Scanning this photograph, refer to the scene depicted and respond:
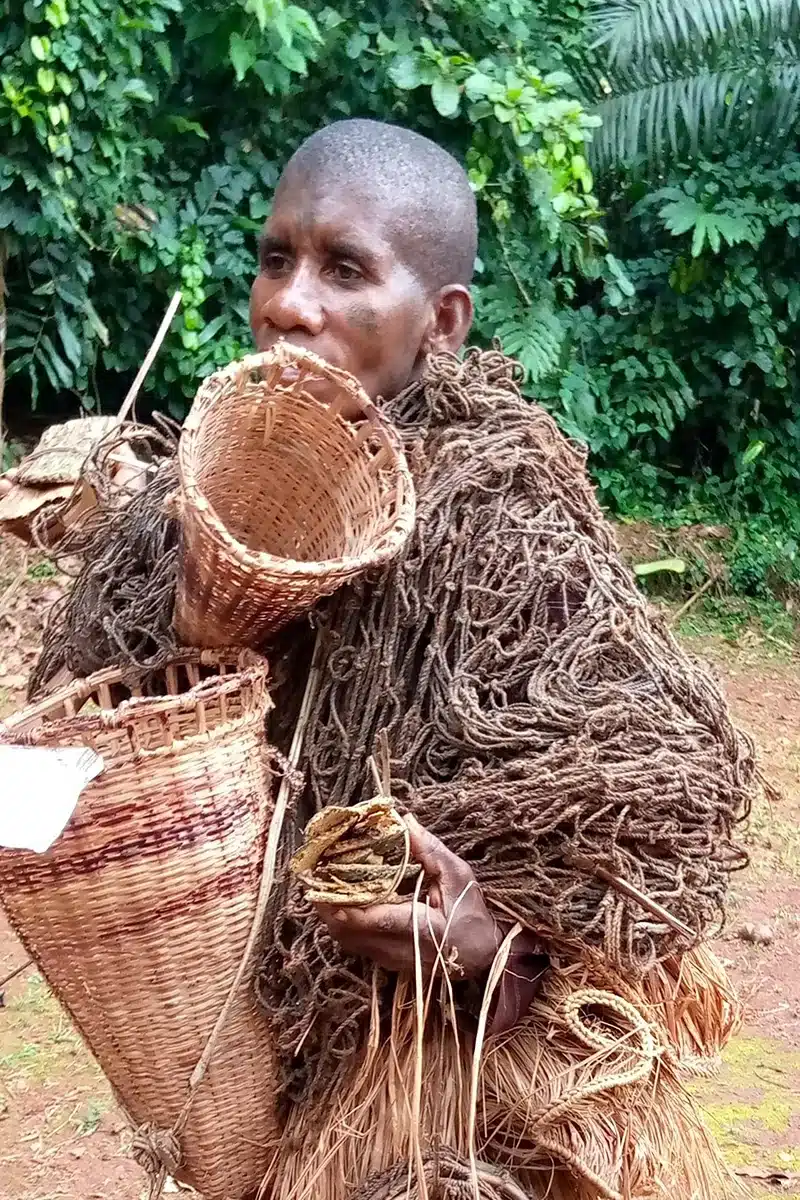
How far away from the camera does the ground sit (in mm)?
2035

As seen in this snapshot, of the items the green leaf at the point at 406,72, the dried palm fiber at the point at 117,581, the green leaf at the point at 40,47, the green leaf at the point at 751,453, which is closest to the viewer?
the dried palm fiber at the point at 117,581

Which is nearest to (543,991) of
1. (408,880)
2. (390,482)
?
(408,880)

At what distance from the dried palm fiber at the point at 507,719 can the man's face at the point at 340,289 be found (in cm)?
7

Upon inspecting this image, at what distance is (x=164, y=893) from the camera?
0.90 m

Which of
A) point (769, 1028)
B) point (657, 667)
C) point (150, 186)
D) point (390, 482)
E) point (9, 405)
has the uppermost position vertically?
point (390, 482)

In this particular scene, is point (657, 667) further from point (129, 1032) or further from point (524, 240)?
point (524, 240)

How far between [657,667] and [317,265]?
0.50m

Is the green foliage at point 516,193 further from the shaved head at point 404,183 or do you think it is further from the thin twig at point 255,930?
the thin twig at point 255,930

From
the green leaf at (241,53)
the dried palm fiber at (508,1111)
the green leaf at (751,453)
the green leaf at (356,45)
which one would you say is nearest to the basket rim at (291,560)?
the dried palm fiber at (508,1111)

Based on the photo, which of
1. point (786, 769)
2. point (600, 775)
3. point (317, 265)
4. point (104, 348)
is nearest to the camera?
point (600, 775)

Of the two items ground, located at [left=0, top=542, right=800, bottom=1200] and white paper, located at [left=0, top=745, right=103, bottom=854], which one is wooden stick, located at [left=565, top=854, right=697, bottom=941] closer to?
white paper, located at [left=0, top=745, right=103, bottom=854]

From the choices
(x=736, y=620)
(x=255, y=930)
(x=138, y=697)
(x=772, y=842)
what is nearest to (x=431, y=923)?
(x=255, y=930)

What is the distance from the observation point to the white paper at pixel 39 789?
81 centimetres

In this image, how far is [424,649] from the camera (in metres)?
1.02
